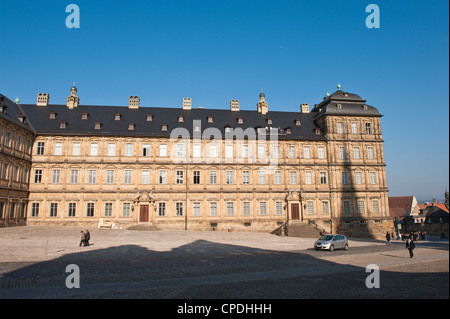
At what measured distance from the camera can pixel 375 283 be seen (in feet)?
44.3

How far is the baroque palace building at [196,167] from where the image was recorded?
4503 cm

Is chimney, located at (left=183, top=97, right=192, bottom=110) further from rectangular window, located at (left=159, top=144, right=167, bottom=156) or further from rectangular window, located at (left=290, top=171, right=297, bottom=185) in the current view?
rectangular window, located at (left=290, top=171, right=297, bottom=185)

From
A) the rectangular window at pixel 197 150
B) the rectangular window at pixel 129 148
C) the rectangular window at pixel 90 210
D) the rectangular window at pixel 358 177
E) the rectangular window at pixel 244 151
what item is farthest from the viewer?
the rectangular window at pixel 358 177

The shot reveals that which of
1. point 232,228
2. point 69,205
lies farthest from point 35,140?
point 232,228

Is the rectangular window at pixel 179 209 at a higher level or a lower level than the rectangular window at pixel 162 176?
lower

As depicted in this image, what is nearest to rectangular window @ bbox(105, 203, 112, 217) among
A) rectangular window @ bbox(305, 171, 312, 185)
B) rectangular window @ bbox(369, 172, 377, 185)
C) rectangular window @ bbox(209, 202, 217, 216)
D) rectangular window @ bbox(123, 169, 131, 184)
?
rectangular window @ bbox(123, 169, 131, 184)

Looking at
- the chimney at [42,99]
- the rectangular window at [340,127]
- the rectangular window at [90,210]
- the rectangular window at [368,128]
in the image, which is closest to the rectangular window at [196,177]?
the rectangular window at [90,210]

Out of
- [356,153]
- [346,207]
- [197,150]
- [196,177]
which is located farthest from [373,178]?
[197,150]

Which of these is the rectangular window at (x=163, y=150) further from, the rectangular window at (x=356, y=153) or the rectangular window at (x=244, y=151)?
the rectangular window at (x=356, y=153)

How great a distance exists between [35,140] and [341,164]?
45032mm

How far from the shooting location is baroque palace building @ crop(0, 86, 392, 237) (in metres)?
45.0

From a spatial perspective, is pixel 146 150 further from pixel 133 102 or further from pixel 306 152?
pixel 306 152

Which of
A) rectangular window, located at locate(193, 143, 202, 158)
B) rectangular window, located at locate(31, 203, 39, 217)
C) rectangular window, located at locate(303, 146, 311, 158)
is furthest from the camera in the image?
rectangular window, located at locate(303, 146, 311, 158)
